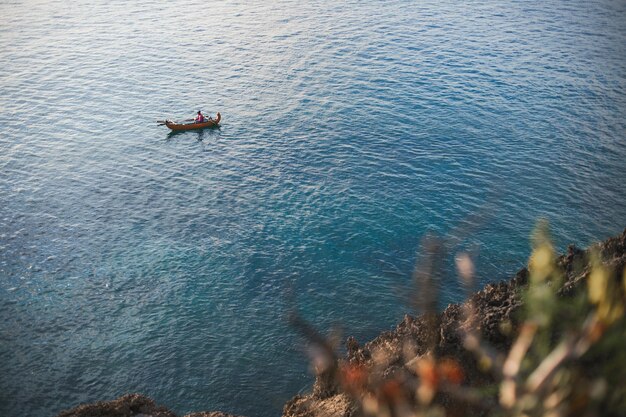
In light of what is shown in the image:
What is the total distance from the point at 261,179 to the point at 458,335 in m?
37.2

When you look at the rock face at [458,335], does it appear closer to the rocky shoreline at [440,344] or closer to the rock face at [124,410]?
the rocky shoreline at [440,344]

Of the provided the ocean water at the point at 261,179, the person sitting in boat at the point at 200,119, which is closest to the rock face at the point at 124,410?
the ocean water at the point at 261,179

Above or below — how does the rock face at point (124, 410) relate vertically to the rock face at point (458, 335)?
below

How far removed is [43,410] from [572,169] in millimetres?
51989

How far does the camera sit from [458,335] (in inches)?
941

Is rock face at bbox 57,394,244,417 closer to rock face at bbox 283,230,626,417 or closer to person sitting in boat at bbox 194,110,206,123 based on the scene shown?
rock face at bbox 283,230,626,417

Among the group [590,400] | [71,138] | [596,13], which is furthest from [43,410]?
[596,13]

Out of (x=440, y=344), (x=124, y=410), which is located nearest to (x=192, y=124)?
(x=124, y=410)

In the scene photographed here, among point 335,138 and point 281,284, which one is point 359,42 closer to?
point 335,138

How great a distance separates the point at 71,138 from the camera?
67375mm

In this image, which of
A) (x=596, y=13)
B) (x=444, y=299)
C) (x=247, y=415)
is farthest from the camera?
(x=596, y=13)

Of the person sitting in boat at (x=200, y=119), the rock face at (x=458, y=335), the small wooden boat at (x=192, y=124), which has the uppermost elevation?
the rock face at (x=458, y=335)

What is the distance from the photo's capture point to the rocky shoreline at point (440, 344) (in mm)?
22922

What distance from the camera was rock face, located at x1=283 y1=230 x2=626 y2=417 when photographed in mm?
22891
